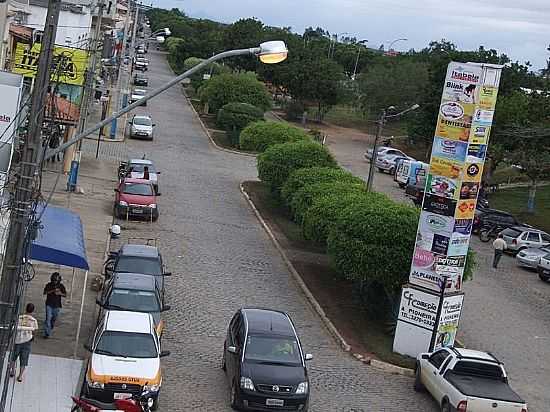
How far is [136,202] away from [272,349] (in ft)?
54.3

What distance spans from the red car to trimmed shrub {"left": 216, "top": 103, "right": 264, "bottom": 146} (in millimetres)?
25033

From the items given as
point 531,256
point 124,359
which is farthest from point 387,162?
point 124,359

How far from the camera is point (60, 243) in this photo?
19.5 meters

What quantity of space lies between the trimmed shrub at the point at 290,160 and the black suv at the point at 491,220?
960 cm

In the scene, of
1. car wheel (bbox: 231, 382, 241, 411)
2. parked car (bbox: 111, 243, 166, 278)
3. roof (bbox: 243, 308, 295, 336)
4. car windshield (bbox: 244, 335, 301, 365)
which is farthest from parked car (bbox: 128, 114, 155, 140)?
car wheel (bbox: 231, 382, 241, 411)

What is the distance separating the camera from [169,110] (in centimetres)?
7475

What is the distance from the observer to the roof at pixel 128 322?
17.7 metres

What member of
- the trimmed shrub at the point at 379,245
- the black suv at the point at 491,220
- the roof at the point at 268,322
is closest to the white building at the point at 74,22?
the black suv at the point at 491,220

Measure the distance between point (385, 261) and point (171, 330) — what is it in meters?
5.33

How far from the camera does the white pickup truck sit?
17438 millimetres

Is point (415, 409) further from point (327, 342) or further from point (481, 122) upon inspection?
point (481, 122)

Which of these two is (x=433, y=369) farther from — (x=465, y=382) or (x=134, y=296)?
(x=134, y=296)

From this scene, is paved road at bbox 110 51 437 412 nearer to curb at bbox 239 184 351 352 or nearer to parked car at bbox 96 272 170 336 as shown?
curb at bbox 239 184 351 352

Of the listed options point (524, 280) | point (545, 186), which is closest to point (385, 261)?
point (524, 280)
